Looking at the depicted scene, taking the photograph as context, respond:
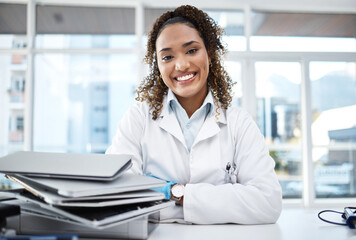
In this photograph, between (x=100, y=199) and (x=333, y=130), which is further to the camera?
(x=333, y=130)

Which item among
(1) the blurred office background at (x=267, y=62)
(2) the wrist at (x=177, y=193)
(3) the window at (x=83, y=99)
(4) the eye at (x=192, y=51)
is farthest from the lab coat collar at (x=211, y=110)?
(3) the window at (x=83, y=99)

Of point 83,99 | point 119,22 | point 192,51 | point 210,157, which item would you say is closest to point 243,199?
point 210,157

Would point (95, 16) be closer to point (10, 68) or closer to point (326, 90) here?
point (10, 68)

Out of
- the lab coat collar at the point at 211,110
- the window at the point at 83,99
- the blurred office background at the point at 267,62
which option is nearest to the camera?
the lab coat collar at the point at 211,110

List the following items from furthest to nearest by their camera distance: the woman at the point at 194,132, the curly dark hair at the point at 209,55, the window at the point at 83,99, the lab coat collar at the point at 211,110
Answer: the window at the point at 83,99
the curly dark hair at the point at 209,55
the lab coat collar at the point at 211,110
the woman at the point at 194,132

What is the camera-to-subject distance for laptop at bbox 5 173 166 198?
606mm

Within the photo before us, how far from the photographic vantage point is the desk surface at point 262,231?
0.77 meters

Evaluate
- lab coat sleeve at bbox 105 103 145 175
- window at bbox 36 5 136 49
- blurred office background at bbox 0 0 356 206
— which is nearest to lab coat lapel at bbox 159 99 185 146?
lab coat sleeve at bbox 105 103 145 175

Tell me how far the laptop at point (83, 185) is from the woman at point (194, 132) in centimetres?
31

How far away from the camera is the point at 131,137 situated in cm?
133

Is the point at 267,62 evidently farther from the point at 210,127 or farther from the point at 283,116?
the point at 210,127

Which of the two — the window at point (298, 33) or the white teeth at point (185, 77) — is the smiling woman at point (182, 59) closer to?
the white teeth at point (185, 77)

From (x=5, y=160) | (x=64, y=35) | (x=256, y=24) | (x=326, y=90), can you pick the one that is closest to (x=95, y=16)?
(x=64, y=35)

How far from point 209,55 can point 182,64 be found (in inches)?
10.3
